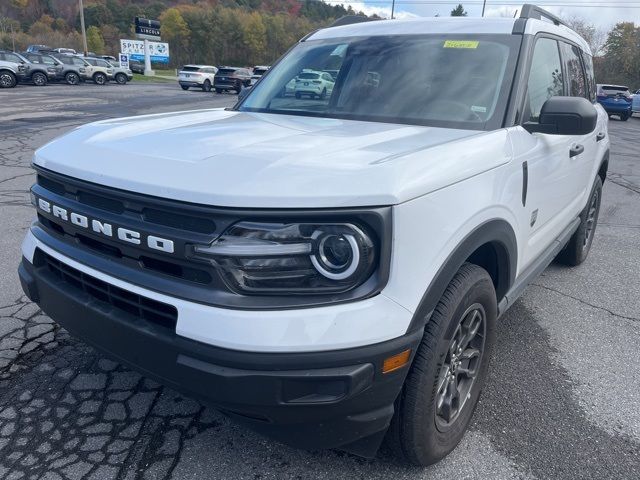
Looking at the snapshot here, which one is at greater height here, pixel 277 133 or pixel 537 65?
pixel 537 65

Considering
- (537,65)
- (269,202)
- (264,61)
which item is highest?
(537,65)

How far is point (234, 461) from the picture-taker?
2326 millimetres

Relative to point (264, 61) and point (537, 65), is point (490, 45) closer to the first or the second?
point (537, 65)

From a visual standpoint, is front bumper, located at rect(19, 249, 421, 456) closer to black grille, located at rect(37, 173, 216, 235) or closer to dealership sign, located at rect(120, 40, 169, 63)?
black grille, located at rect(37, 173, 216, 235)

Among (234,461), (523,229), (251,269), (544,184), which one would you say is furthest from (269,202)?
(544,184)

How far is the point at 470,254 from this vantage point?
87.6 inches

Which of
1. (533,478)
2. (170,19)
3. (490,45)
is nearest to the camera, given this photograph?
(533,478)

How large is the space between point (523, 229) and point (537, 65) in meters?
1.04

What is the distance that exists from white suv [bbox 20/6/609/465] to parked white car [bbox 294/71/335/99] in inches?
24.0

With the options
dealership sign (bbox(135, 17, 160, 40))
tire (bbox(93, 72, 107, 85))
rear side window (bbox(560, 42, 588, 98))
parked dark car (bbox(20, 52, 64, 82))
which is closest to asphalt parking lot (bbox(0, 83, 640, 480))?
rear side window (bbox(560, 42, 588, 98))

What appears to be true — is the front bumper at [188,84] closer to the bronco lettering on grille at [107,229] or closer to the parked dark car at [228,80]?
the parked dark car at [228,80]

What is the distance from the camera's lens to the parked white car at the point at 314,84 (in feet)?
11.2

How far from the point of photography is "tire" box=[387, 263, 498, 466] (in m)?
2.02

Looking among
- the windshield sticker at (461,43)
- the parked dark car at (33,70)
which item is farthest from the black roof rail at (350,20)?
the parked dark car at (33,70)
